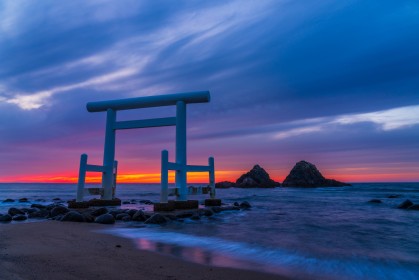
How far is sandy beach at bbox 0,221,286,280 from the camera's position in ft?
11.9

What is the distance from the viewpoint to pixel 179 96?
44.0ft

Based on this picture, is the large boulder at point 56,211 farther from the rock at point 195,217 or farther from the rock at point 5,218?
the rock at point 195,217

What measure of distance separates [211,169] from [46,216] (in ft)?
25.3

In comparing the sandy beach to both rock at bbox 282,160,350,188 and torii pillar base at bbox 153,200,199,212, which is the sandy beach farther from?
rock at bbox 282,160,350,188

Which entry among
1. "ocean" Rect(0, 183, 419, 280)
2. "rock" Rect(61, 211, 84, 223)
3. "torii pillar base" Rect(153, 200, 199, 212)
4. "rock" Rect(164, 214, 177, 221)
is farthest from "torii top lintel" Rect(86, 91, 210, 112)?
"rock" Rect(61, 211, 84, 223)

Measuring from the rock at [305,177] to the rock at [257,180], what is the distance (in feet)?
17.3

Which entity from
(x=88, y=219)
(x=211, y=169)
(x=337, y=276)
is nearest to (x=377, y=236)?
(x=337, y=276)

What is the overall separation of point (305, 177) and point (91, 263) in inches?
2987

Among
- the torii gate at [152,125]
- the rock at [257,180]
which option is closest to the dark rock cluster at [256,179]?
the rock at [257,180]

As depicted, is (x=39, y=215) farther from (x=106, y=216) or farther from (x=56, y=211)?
(x=106, y=216)

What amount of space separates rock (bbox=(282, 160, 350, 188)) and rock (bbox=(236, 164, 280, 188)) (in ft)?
17.3

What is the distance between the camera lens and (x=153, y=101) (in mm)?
13648

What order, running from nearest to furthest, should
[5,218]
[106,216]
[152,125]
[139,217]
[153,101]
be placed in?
[106,216] < [5,218] < [139,217] < [153,101] < [152,125]

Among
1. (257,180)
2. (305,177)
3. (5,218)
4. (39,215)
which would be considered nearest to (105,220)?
(5,218)
